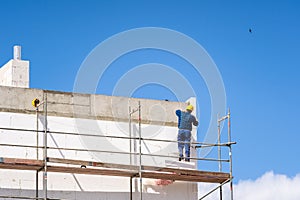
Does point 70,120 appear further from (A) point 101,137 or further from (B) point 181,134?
(B) point 181,134

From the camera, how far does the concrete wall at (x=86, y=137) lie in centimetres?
2003

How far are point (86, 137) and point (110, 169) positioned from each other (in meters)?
1.12

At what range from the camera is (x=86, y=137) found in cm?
2089

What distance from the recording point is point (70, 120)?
20797 mm

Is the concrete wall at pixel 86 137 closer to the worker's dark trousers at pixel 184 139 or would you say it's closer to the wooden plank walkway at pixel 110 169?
the worker's dark trousers at pixel 184 139

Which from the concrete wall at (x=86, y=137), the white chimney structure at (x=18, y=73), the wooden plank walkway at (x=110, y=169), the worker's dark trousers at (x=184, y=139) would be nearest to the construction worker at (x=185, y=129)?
the worker's dark trousers at (x=184, y=139)

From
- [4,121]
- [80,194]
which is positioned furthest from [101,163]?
[4,121]

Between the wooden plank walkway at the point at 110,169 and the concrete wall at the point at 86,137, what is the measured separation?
49 cm

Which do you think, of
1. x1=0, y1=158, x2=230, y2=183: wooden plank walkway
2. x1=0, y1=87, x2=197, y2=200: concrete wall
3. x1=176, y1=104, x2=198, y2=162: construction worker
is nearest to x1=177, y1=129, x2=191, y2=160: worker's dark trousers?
x1=176, y1=104, x2=198, y2=162: construction worker

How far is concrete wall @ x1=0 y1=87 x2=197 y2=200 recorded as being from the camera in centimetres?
2003

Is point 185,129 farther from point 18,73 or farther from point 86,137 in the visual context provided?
point 18,73

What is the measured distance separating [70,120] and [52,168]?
1833 millimetres

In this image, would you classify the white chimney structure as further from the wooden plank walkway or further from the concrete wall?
the wooden plank walkway

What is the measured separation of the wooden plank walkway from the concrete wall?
49 cm
